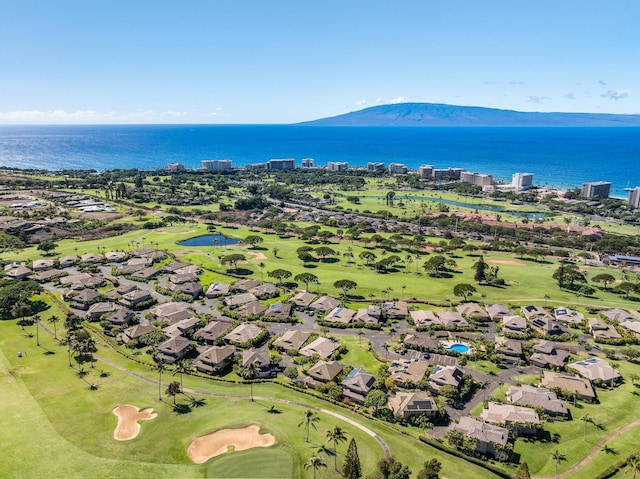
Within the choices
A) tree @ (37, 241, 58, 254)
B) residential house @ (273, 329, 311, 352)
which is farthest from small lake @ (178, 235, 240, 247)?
residential house @ (273, 329, 311, 352)

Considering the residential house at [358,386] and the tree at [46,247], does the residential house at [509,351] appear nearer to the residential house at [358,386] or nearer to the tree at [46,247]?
the residential house at [358,386]

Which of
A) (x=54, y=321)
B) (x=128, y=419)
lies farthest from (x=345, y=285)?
(x=54, y=321)

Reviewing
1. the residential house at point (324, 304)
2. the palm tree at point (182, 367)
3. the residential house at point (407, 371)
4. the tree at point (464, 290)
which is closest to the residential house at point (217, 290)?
the residential house at point (324, 304)

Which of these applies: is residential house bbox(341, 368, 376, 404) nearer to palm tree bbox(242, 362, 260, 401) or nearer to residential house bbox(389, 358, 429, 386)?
residential house bbox(389, 358, 429, 386)

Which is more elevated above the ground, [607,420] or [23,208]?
[23,208]

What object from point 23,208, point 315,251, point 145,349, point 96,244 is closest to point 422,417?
point 145,349

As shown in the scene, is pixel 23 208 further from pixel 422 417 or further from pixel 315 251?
pixel 422 417

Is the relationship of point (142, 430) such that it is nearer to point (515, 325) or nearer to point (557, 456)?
Result: point (557, 456)
